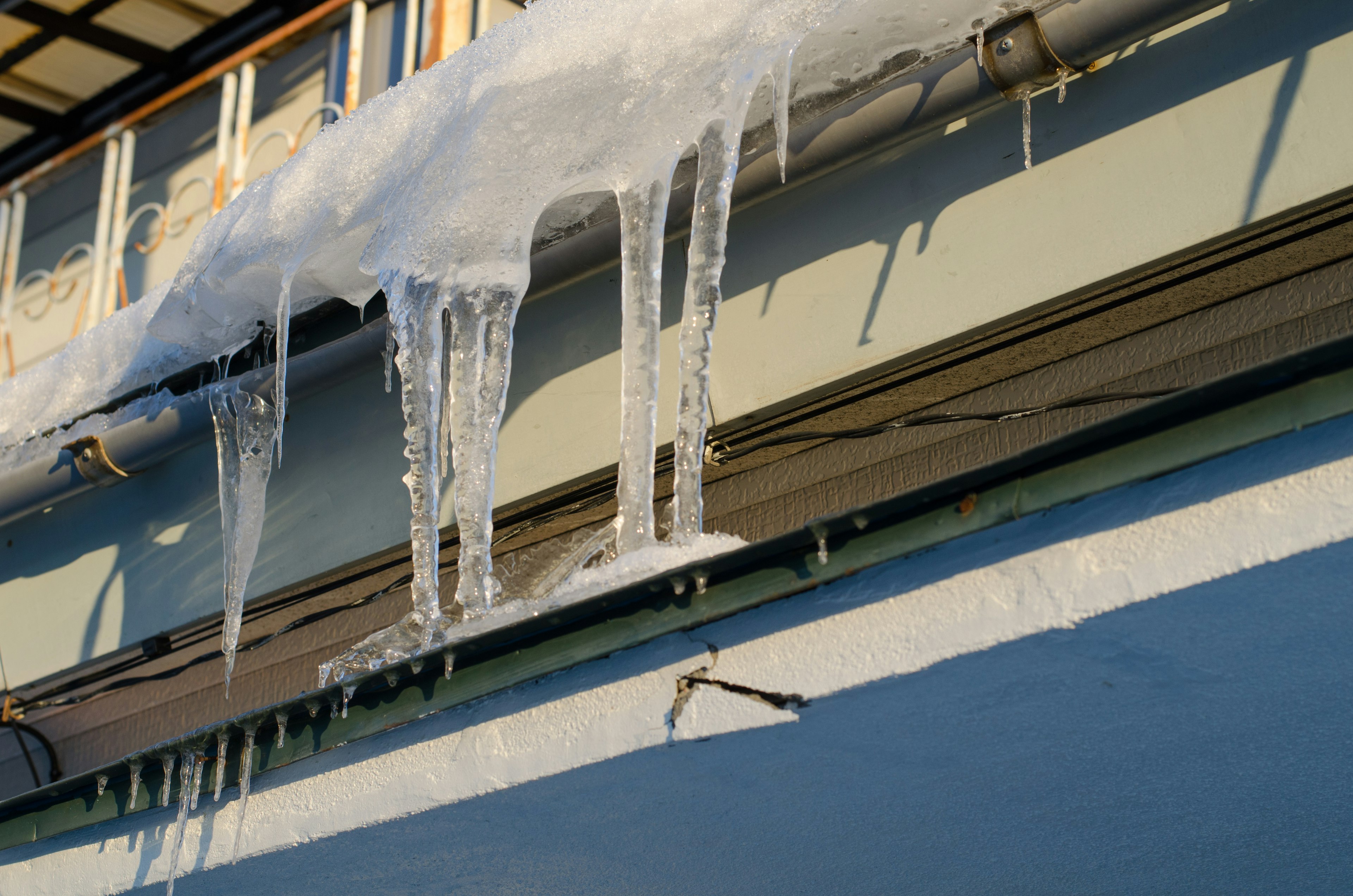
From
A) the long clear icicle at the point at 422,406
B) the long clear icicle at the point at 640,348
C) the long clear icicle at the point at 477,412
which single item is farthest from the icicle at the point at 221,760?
the long clear icicle at the point at 640,348

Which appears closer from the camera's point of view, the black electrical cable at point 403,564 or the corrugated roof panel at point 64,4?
the black electrical cable at point 403,564

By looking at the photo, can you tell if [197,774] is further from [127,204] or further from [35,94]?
[35,94]

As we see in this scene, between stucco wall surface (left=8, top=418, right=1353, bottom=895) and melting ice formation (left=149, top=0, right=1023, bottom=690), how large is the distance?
1.00ft

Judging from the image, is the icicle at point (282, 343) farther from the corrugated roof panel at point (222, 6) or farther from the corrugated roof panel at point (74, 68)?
the corrugated roof panel at point (74, 68)

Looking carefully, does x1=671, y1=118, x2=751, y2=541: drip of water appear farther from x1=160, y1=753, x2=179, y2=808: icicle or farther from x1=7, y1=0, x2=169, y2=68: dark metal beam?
x1=7, y1=0, x2=169, y2=68: dark metal beam

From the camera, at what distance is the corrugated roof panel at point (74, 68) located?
181 inches

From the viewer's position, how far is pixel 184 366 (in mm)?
2982

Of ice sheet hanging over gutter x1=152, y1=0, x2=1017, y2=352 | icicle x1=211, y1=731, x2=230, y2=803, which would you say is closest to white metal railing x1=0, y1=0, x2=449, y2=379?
ice sheet hanging over gutter x1=152, y1=0, x2=1017, y2=352

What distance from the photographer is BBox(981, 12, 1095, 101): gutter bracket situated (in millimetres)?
1919

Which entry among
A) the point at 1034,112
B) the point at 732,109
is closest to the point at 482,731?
the point at 732,109

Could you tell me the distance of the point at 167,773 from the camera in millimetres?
2297

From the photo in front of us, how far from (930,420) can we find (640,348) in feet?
2.08

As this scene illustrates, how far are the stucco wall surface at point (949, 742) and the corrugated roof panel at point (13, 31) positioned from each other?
3.65 m

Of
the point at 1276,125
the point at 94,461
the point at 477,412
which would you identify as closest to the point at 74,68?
the point at 94,461
